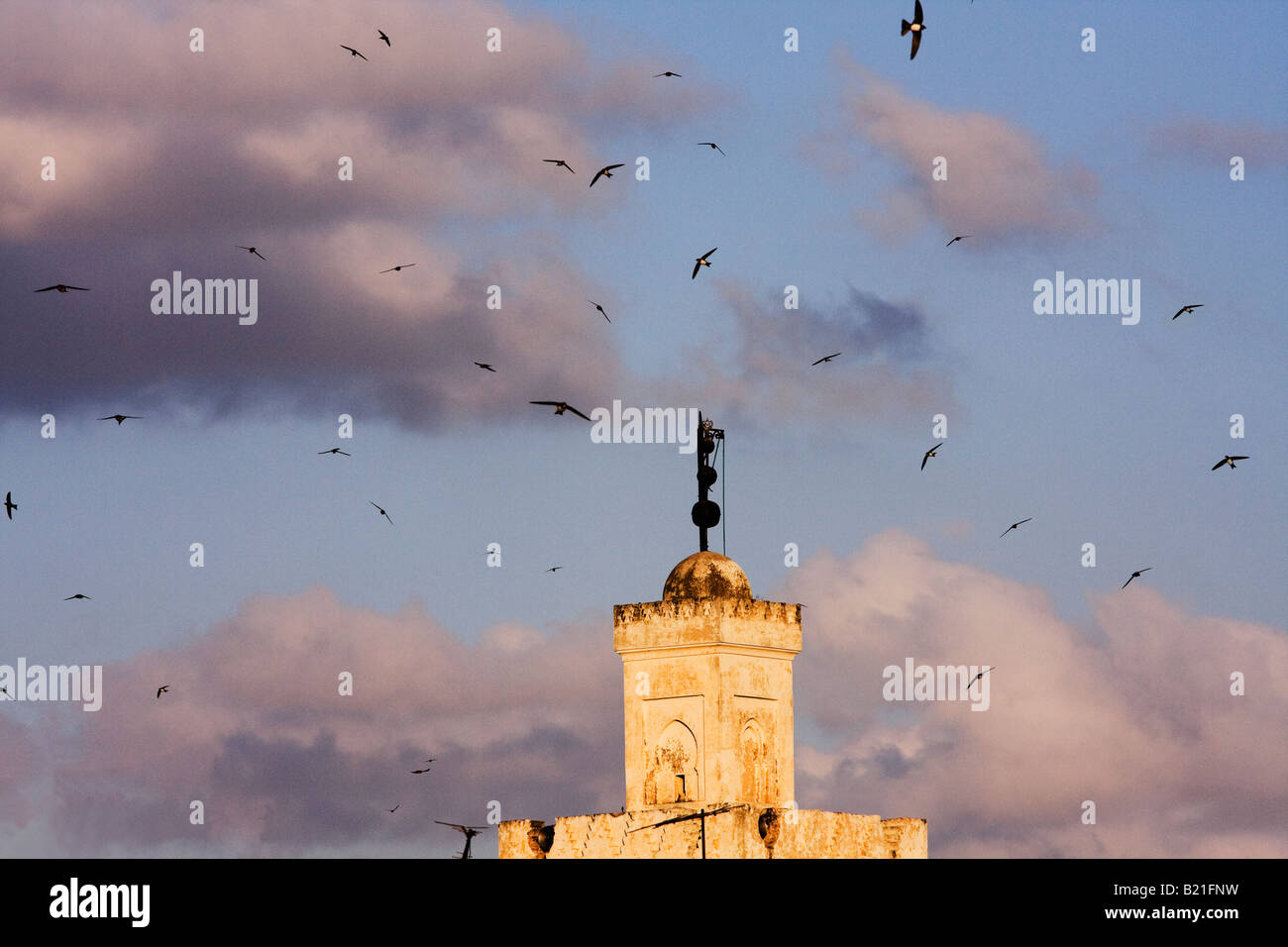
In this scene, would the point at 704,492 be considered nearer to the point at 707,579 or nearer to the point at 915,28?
the point at 707,579

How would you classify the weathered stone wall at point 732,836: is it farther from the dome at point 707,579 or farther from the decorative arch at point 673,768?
the dome at point 707,579

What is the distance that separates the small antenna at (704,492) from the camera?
7800 centimetres

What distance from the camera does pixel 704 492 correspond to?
256ft

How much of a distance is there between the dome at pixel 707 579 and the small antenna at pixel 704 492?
40.2 inches

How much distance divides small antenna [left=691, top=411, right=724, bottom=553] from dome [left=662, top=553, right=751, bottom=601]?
3.35 ft

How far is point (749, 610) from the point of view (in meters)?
75.6

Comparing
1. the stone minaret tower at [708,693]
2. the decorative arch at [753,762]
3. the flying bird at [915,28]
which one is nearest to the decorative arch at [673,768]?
the stone minaret tower at [708,693]

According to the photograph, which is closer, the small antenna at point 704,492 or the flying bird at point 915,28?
the flying bird at point 915,28

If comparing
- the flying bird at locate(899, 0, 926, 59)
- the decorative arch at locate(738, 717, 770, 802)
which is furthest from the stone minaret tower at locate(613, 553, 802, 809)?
the flying bird at locate(899, 0, 926, 59)

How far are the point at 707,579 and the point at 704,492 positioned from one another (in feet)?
9.90

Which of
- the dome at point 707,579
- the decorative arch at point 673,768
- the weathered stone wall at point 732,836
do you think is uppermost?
the dome at point 707,579

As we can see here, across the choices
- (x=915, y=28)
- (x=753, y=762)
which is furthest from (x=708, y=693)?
(x=915, y=28)

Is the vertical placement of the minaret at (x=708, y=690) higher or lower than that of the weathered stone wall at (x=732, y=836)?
higher
